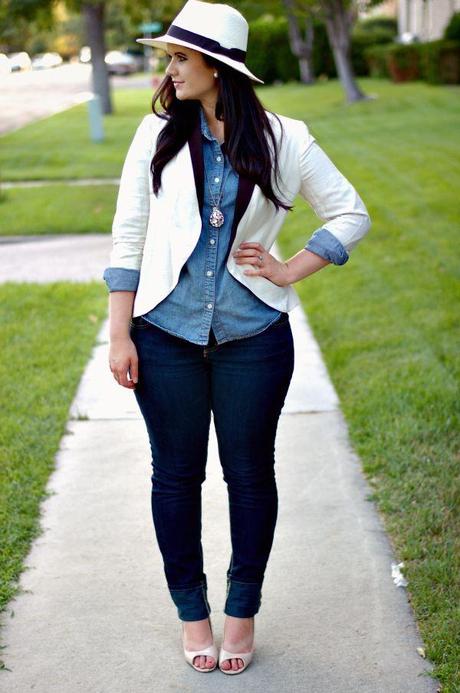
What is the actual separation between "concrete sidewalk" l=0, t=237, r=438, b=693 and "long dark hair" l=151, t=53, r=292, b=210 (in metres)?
1.42

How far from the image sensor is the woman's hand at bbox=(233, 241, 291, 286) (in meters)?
2.72

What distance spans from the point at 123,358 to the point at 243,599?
2.78 feet

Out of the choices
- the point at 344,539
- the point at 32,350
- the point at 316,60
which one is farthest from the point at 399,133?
the point at 316,60

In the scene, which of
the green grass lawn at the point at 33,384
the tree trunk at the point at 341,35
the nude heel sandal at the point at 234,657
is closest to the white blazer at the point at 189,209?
the nude heel sandal at the point at 234,657

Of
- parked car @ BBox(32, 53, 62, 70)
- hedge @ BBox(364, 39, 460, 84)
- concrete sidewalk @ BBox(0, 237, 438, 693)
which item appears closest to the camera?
concrete sidewalk @ BBox(0, 237, 438, 693)

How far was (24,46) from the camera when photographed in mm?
90812

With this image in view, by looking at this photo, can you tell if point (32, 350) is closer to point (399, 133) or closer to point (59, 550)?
point (59, 550)

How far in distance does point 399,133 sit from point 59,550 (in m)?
15.4

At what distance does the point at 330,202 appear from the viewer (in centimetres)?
283

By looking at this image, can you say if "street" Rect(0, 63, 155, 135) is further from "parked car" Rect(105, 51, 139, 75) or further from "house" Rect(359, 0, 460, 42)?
"house" Rect(359, 0, 460, 42)

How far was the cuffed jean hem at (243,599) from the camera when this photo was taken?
10.0 ft

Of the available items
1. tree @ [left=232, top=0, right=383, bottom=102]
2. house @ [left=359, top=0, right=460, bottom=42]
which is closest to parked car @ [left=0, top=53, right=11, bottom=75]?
house @ [left=359, top=0, right=460, bottom=42]

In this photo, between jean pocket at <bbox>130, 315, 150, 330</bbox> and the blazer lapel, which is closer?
the blazer lapel

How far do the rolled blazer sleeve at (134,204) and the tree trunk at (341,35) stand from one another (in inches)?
955
